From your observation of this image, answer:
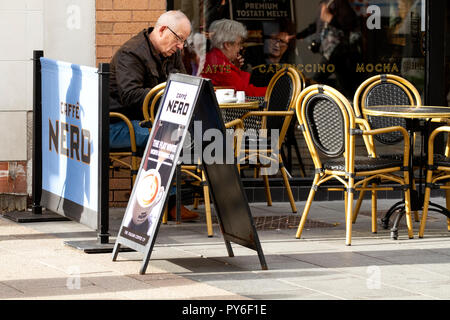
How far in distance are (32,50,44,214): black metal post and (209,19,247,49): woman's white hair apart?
6.23ft

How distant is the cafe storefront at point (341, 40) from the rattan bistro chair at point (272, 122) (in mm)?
698

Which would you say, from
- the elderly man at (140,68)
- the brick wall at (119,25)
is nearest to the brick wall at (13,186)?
the brick wall at (119,25)

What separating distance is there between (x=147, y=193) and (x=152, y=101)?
158 centimetres

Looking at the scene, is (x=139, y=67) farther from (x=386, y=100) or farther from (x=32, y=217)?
(x=386, y=100)

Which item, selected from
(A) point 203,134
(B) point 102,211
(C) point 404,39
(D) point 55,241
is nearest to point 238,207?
(A) point 203,134

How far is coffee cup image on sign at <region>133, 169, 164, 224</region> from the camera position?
643cm

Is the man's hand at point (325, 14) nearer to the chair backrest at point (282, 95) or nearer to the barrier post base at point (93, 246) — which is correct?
the chair backrest at point (282, 95)

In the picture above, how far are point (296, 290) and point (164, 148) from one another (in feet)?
4.22

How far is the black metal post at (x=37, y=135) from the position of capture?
841 cm

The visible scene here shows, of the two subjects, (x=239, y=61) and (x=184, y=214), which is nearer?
(x=184, y=214)

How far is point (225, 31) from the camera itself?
971 centimetres

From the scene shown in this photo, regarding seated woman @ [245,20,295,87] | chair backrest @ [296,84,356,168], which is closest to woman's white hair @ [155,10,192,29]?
chair backrest @ [296,84,356,168]

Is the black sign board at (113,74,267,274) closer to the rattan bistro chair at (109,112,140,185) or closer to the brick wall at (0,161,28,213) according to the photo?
the rattan bistro chair at (109,112,140,185)

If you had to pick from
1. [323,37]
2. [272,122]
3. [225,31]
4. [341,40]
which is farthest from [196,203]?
[341,40]
